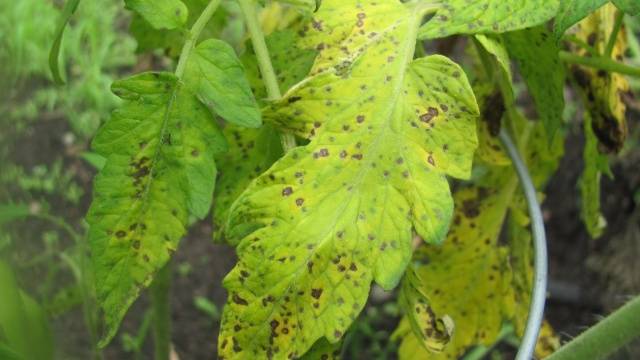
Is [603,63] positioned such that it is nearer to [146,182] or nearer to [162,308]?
[146,182]

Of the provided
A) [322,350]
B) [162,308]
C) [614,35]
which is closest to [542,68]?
[614,35]

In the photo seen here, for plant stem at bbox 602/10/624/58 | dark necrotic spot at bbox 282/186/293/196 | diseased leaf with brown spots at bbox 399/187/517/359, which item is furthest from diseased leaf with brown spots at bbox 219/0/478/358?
diseased leaf with brown spots at bbox 399/187/517/359

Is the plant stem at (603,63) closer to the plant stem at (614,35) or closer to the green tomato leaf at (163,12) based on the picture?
the plant stem at (614,35)

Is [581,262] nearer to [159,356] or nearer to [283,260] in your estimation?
[159,356]

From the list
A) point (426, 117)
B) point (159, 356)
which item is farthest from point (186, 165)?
point (159, 356)

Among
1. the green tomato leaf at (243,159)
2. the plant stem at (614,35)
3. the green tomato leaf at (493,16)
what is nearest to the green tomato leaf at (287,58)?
the green tomato leaf at (243,159)

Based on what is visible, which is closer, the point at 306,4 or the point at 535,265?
the point at 306,4
